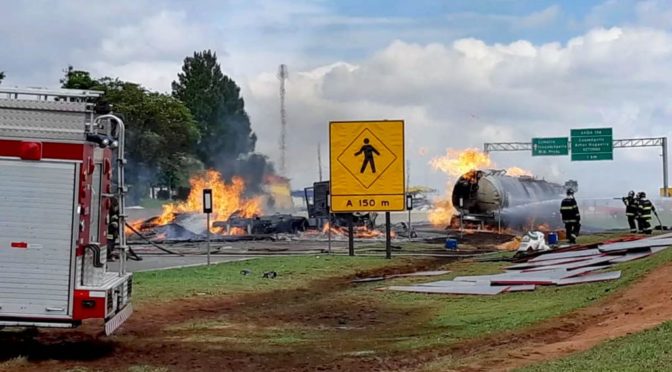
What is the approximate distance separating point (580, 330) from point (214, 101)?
220ft

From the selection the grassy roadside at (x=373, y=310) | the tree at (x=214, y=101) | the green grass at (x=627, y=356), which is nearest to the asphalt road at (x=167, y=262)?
the grassy roadside at (x=373, y=310)

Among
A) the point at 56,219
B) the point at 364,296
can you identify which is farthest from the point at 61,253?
the point at 364,296

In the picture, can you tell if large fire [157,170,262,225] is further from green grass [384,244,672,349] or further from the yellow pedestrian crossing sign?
green grass [384,244,672,349]

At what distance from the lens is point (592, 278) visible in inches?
577

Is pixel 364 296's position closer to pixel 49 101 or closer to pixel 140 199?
pixel 49 101

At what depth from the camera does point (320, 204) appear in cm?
3700

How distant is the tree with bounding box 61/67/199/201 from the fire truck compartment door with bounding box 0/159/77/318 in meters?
40.8

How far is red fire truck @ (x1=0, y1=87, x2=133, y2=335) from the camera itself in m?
8.55

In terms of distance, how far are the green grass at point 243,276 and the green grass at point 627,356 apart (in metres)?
8.49

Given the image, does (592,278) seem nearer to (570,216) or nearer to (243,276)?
(243,276)

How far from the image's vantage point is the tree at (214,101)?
71938 mm

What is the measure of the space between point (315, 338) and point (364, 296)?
459 centimetres

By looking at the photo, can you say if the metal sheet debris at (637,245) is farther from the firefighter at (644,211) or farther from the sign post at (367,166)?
the firefighter at (644,211)

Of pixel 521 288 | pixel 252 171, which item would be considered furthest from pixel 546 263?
pixel 252 171
